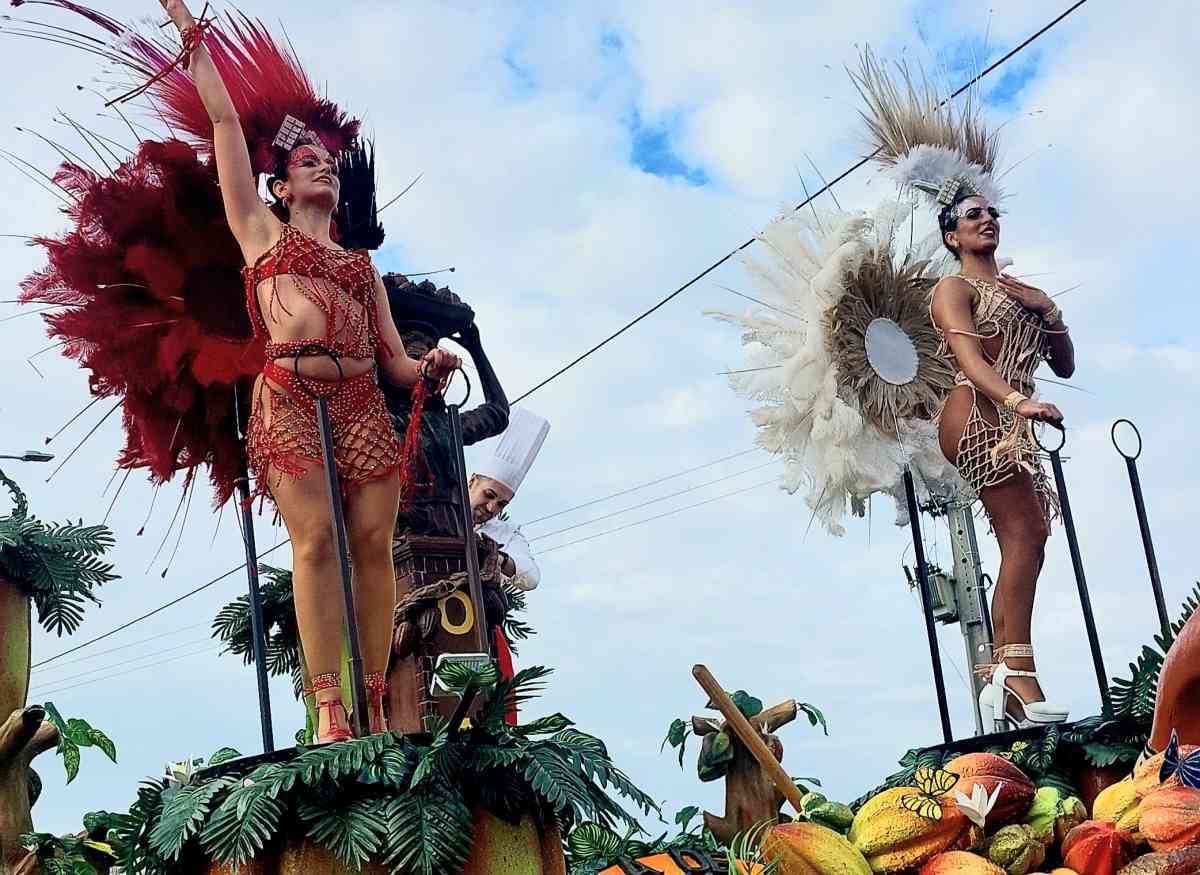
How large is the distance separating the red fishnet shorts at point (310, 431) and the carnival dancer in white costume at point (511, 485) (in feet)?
7.60

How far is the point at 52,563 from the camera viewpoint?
19.1 feet

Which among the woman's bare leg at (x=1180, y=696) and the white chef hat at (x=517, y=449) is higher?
the white chef hat at (x=517, y=449)

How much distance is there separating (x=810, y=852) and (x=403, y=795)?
0.89 metres

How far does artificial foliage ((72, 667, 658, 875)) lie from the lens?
2709mm

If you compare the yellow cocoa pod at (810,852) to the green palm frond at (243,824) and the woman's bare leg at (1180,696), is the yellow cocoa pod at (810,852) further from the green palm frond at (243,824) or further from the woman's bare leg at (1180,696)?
the green palm frond at (243,824)

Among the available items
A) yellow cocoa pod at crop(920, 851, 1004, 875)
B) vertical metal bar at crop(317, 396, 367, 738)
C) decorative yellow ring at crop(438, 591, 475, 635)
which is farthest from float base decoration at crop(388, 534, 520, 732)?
yellow cocoa pod at crop(920, 851, 1004, 875)

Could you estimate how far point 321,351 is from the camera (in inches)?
136

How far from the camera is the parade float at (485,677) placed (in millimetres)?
2363

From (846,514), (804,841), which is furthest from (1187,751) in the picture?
(846,514)

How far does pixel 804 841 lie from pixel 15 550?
442 cm

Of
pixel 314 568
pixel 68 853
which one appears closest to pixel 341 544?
pixel 314 568

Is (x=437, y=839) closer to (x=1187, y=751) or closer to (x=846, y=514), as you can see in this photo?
(x=1187, y=751)

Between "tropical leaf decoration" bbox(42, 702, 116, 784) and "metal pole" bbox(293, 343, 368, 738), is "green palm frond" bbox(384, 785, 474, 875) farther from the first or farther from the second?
"tropical leaf decoration" bbox(42, 702, 116, 784)

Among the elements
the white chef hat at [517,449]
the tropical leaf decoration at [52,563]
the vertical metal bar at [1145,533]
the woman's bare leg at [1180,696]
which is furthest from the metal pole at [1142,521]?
the tropical leaf decoration at [52,563]
